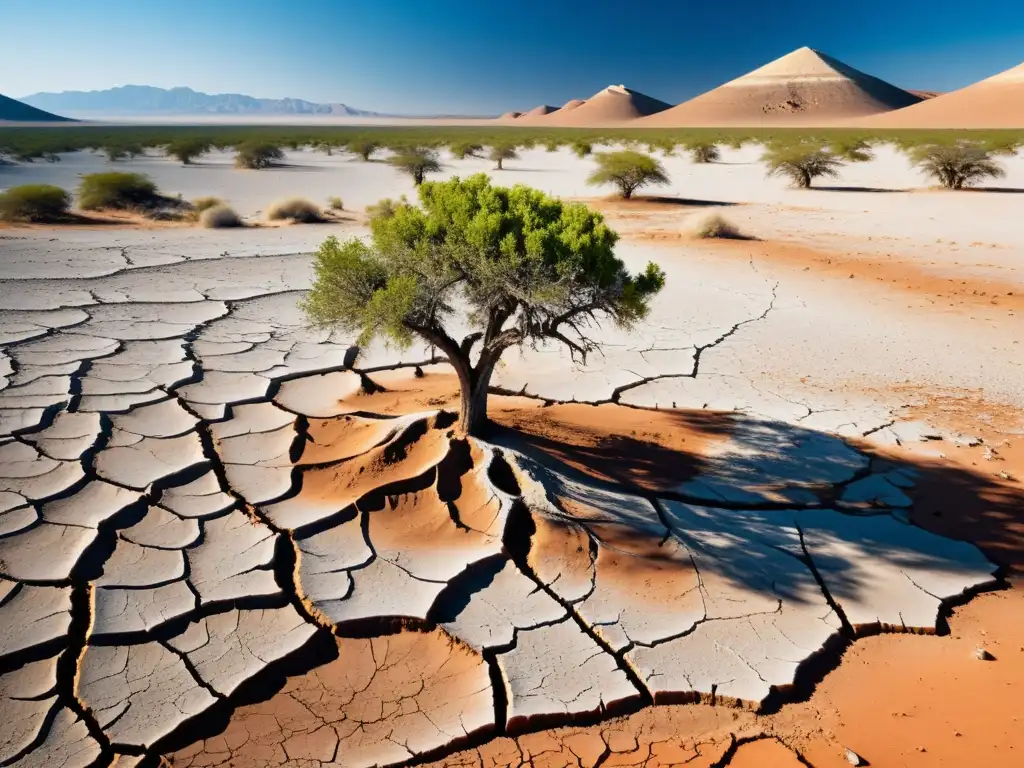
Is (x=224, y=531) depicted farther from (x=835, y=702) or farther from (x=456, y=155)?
(x=456, y=155)

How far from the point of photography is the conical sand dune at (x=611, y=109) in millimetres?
130600

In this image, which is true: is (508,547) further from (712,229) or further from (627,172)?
(627,172)

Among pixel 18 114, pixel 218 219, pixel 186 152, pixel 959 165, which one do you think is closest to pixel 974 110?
pixel 959 165

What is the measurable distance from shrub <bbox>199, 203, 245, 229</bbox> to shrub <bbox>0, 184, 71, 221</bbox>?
10.9ft

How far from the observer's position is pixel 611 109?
443 feet

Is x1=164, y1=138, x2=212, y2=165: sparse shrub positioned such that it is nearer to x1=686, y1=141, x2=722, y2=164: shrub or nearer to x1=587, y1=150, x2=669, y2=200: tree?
x1=587, y1=150, x2=669, y2=200: tree

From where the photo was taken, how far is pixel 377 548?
13.4ft

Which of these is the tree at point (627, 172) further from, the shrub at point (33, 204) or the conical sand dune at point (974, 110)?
the conical sand dune at point (974, 110)

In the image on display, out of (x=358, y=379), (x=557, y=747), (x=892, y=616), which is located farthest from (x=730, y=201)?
(x=557, y=747)

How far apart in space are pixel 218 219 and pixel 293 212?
70.6 inches

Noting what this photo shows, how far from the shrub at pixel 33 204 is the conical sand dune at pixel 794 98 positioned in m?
96.2

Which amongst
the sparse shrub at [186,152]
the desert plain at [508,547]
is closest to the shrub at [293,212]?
the desert plain at [508,547]

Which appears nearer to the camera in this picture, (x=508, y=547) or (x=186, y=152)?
(x=508, y=547)

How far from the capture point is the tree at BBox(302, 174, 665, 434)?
4.50m
